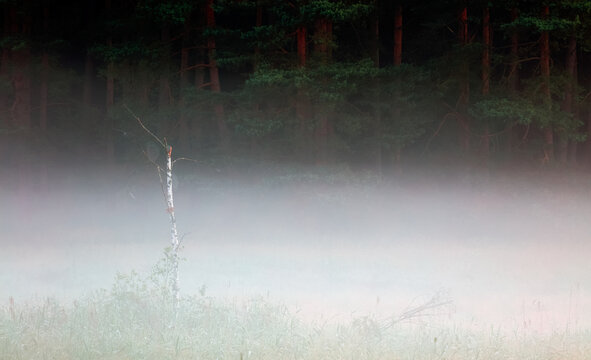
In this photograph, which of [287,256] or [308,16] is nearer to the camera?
[287,256]

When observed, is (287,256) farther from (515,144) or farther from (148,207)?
(515,144)

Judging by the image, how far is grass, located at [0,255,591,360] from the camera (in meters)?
7.66

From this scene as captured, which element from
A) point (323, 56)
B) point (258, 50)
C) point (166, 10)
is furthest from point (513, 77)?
point (166, 10)

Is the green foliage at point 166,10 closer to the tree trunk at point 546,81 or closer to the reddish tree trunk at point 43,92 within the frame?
the reddish tree trunk at point 43,92

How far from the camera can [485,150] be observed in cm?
2252

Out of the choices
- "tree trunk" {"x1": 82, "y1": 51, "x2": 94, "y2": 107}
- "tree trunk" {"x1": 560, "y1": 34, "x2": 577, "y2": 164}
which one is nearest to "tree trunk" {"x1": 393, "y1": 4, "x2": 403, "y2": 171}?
"tree trunk" {"x1": 560, "y1": 34, "x2": 577, "y2": 164}

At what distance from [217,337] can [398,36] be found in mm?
18008

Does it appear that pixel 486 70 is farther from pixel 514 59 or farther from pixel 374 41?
pixel 374 41

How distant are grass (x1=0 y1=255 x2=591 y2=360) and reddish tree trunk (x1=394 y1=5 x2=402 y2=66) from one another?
49.0 feet

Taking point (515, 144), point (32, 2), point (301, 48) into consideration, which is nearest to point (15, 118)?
point (32, 2)

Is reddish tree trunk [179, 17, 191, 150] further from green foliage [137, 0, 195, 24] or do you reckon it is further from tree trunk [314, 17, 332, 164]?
tree trunk [314, 17, 332, 164]

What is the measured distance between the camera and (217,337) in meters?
Answer: 8.24

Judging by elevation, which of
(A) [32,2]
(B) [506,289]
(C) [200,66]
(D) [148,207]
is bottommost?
(B) [506,289]

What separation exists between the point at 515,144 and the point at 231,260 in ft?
45.3
